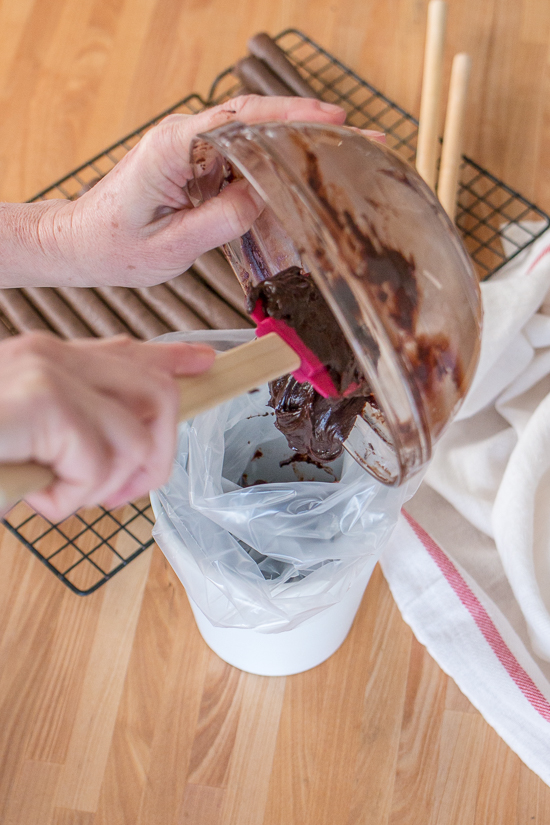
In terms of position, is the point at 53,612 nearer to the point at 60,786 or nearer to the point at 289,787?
the point at 60,786

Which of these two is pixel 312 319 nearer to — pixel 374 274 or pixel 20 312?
pixel 374 274

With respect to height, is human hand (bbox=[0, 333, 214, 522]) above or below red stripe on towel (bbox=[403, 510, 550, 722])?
above

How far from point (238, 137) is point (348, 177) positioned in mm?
55

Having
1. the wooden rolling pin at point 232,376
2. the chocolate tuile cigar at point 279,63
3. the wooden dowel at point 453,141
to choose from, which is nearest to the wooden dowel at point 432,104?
the wooden dowel at point 453,141

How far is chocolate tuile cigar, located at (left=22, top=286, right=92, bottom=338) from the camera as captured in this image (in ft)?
2.36

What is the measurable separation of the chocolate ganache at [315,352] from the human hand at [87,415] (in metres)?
0.11

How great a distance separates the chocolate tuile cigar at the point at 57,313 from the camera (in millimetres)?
719

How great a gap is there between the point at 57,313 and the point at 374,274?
20.2 inches

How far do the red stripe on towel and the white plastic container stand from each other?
0.10 meters

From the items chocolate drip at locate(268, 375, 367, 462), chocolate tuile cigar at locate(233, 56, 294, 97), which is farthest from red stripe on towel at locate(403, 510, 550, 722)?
chocolate tuile cigar at locate(233, 56, 294, 97)

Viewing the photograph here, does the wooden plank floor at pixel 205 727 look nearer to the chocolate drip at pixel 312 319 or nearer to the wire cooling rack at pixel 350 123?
the wire cooling rack at pixel 350 123

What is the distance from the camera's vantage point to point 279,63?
0.84m

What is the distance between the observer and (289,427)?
481 millimetres

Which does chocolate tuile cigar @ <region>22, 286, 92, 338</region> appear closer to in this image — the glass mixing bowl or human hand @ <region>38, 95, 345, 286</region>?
human hand @ <region>38, 95, 345, 286</region>
